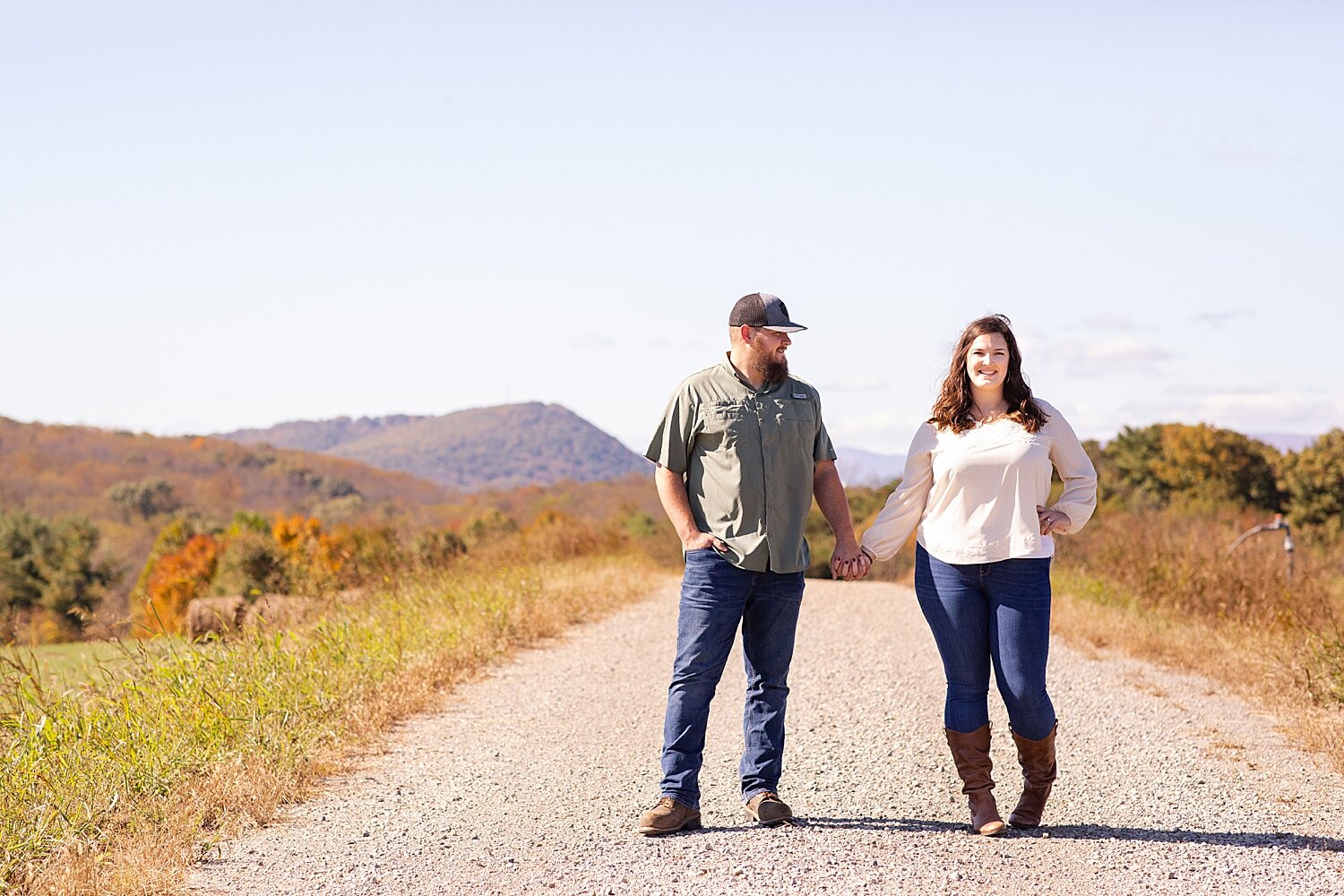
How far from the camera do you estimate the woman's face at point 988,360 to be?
4574 millimetres

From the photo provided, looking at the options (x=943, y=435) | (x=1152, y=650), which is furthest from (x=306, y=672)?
(x=1152, y=650)

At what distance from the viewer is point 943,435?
4672mm

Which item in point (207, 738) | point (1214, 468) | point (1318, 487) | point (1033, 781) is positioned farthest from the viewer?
point (1214, 468)

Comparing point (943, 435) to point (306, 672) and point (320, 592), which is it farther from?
point (320, 592)

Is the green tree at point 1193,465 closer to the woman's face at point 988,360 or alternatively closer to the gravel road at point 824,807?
the gravel road at point 824,807

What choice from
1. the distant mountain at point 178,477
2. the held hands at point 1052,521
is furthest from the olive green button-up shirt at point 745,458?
the distant mountain at point 178,477

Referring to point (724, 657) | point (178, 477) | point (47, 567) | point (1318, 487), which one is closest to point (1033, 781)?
point (724, 657)

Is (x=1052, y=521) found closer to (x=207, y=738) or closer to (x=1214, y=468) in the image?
(x=207, y=738)

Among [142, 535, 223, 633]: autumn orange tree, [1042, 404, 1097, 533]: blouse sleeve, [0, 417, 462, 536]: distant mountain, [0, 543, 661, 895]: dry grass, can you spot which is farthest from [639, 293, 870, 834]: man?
[0, 417, 462, 536]: distant mountain

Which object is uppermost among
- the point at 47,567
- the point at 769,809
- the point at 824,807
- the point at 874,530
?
the point at 874,530

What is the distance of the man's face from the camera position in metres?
4.62

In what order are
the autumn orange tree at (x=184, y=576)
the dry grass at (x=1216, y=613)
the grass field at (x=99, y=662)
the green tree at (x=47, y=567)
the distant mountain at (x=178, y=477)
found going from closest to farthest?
the grass field at (x=99, y=662) < the dry grass at (x=1216, y=613) < the autumn orange tree at (x=184, y=576) < the green tree at (x=47, y=567) < the distant mountain at (x=178, y=477)

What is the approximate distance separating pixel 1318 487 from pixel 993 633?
89.1 ft

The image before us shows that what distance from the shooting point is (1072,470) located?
4695mm
